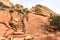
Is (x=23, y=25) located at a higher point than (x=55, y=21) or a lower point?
lower

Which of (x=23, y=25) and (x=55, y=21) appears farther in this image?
(x=23, y=25)

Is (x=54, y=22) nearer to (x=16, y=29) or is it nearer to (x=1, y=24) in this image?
(x=16, y=29)

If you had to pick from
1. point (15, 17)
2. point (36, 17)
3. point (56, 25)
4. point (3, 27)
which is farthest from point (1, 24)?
Answer: point (56, 25)

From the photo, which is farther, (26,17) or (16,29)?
(26,17)

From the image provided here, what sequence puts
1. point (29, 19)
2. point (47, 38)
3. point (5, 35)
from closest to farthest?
point (47, 38) < point (5, 35) < point (29, 19)

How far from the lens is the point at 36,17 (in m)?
24.1

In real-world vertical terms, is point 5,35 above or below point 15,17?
below

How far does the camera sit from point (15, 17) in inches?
960

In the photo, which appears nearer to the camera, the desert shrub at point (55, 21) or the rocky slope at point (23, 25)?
the rocky slope at point (23, 25)

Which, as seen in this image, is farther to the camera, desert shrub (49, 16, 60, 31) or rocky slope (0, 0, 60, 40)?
desert shrub (49, 16, 60, 31)

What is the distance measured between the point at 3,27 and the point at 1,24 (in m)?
0.55

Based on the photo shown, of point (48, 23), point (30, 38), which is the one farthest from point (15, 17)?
point (30, 38)

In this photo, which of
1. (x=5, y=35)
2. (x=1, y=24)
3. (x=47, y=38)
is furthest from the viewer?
(x=1, y=24)

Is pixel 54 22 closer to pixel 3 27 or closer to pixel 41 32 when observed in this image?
pixel 41 32
